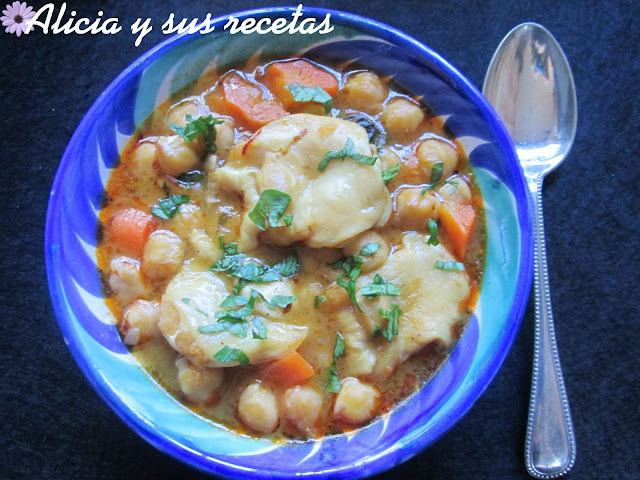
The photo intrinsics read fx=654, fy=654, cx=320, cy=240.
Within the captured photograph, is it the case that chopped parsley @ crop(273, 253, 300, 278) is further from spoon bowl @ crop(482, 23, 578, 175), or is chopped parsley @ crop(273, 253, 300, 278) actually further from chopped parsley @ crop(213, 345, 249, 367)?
spoon bowl @ crop(482, 23, 578, 175)

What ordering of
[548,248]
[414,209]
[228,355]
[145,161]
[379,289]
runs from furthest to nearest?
1. [548,248]
2. [145,161]
3. [414,209]
4. [379,289]
5. [228,355]

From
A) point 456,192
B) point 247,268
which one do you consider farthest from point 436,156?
point 247,268

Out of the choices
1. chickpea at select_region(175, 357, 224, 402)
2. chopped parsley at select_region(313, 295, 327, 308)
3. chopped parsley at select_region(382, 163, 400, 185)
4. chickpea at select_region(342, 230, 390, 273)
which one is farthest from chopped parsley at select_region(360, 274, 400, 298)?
chickpea at select_region(175, 357, 224, 402)

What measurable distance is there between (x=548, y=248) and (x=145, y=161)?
1.85 meters

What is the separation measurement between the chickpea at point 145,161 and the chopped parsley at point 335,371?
1.04m

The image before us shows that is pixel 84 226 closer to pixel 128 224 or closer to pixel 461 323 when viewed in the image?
pixel 128 224

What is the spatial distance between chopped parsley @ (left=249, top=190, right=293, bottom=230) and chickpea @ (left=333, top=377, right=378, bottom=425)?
2.28ft

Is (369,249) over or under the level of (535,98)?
under

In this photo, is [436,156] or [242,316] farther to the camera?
[436,156]

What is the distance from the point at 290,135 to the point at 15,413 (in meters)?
1.74

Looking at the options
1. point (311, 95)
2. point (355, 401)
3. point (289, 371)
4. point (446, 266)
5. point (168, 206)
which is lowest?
point (355, 401)

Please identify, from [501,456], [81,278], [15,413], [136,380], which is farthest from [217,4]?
[501,456]

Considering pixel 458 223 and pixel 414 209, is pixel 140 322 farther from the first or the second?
pixel 458 223

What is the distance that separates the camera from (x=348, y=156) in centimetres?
252
